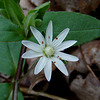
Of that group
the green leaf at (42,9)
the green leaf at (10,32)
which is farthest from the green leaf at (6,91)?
the green leaf at (42,9)

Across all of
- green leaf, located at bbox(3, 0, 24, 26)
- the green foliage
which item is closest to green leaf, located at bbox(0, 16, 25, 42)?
green leaf, located at bbox(3, 0, 24, 26)

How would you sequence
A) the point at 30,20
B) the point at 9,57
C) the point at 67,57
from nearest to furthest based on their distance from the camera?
the point at 30,20 → the point at 67,57 → the point at 9,57

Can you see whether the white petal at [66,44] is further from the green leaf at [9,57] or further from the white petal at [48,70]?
the green leaf at [9,57]

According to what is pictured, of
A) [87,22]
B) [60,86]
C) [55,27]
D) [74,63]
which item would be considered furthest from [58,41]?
[60,86]

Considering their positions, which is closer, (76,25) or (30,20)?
(30,20)

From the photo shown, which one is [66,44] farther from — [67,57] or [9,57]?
[9,57]

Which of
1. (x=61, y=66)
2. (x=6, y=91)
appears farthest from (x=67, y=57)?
(x=6, y=91)

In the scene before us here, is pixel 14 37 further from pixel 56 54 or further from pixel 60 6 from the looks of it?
pixel 60 6
